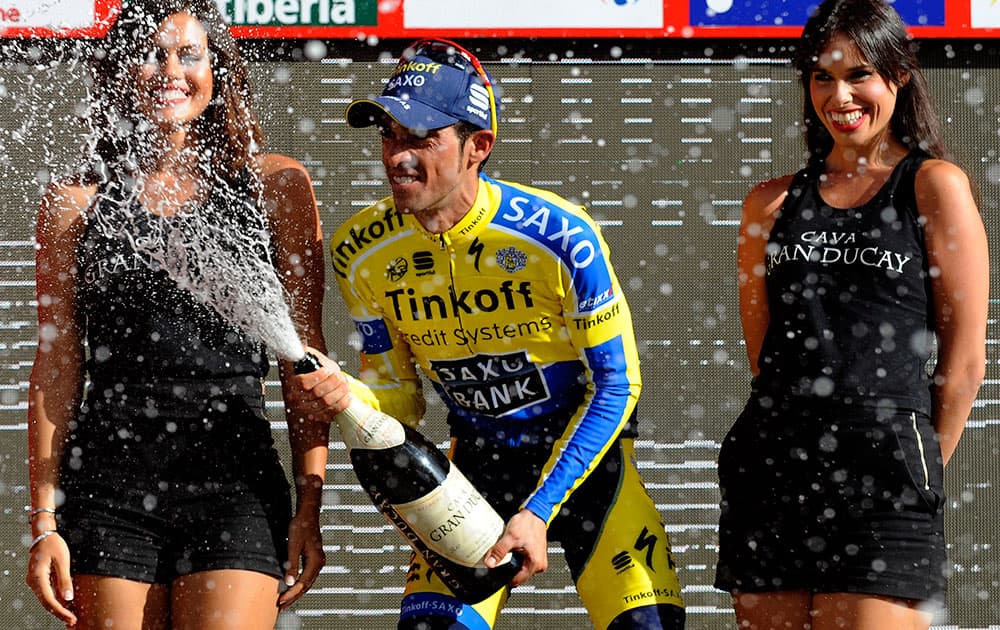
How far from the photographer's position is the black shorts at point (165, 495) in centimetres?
286

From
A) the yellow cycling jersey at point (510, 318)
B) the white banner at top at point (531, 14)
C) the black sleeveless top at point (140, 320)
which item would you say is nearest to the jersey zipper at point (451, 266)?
the yellow cycling jersey at point (510, 318)

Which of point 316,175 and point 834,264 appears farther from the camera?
point 316,175

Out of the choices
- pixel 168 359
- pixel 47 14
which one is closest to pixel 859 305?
pixel 168 359

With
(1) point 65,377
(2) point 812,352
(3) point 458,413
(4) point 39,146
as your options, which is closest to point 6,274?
(4) point 39,146

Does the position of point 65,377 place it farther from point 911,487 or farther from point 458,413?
point 911,487

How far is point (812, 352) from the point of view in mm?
2826

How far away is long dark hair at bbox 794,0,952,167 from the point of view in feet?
9.57

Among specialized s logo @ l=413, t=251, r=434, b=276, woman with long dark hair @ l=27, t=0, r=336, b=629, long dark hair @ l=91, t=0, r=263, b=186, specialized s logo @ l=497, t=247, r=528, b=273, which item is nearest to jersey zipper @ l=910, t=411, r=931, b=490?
specialized s logo @ l=497, t=247, r=528, b=273

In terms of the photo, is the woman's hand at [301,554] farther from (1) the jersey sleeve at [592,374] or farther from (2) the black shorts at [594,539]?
(1) the jersey sleeve at [592,374]

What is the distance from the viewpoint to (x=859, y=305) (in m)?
2.79

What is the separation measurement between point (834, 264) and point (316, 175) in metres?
2.88

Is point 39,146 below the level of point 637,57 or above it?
below

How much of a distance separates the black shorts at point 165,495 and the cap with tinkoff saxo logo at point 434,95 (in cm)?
80

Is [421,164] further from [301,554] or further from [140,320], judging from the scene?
[301,554]
